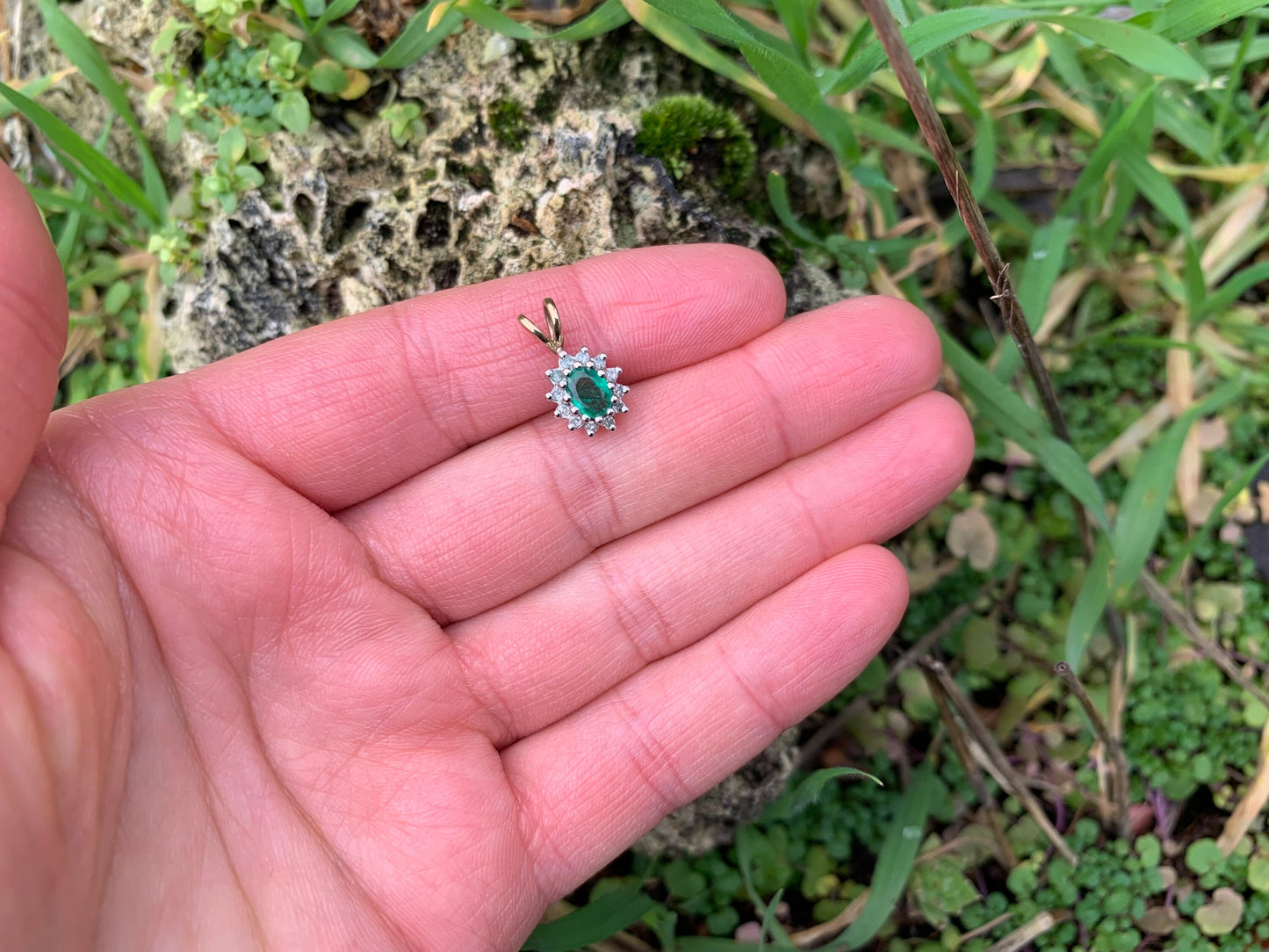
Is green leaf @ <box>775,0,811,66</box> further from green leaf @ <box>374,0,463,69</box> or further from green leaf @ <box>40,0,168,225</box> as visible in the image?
green leaf @ <box>40,0,168,225</box>

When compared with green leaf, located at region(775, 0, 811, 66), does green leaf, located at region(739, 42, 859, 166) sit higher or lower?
lower

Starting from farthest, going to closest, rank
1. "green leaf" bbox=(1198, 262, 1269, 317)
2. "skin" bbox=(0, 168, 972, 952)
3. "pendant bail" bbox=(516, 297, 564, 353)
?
"green leaf" bbox=(1198, 262, 1269, 317)
"pendant bail" bbox=(516, 297, 564, 353)
"skin" bbox=(0, 168, 972, 952)

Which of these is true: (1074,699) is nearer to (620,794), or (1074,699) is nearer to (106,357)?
(620,794)

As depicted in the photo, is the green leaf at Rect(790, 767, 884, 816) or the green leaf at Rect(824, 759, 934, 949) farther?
the green leaf at Rect(824, 759, 934, 949)

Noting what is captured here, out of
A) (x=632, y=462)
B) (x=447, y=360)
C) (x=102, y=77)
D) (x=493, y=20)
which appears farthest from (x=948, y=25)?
(x=102, y=77)

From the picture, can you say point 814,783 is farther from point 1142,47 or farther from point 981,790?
point 1142,47

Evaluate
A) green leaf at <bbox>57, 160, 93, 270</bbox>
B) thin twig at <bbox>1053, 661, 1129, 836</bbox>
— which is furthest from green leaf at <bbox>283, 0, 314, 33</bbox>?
thin twig at <bbox>1053, 661, 1129, 836</bbox>

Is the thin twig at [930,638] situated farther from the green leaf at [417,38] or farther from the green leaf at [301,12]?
the green leaf at [301,12]
